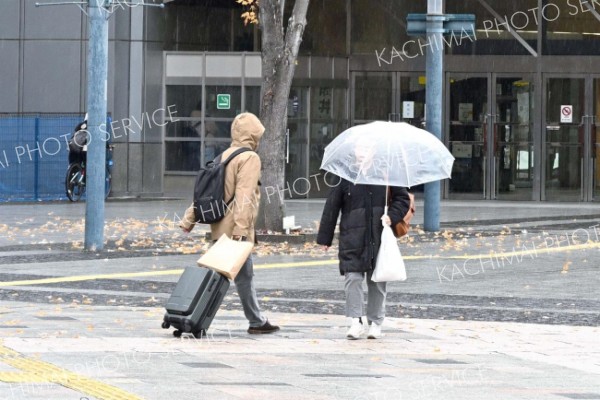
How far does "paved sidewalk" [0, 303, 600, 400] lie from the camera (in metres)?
7.70

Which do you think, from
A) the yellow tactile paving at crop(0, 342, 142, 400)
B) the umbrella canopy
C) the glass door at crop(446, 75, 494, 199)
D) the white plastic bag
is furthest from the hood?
the glass door at crop(446, 75, 494, 199)

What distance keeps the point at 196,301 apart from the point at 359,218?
1.39 metres

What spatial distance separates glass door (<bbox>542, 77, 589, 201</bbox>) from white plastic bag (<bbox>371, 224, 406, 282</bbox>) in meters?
21.0

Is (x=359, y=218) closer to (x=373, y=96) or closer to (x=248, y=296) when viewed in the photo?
(x=248, y=296)

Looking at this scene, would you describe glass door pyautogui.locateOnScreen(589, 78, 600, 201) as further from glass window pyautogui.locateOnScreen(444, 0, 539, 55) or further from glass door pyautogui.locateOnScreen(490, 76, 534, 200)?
glass window pyautogui.locateOnScreen(444, 0, 539, 55)

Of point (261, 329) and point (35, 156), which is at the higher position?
point (35, 156)

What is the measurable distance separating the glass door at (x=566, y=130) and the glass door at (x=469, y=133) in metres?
1.34

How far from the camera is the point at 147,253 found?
17.3 metres

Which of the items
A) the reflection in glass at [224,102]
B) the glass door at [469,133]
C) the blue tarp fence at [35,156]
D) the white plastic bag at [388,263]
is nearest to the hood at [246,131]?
the white plastic bag at [388,263]

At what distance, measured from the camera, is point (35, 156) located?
3038 cm

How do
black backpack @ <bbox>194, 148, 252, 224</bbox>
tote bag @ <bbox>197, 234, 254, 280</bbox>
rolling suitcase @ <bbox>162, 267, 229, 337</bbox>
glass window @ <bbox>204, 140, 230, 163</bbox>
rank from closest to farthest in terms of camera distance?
rolling suitcase @ <bbox>162, 267, 229, 337</bbox>, tote bag @ <bbox>197, 234, 254, 280</bbox>, black backpack @ <bbox>194, 148, 252, 224</bbox>, glass window @ <bbox>204, 140, 230, 163</bbox>

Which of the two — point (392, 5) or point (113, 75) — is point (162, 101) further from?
point (392, 5)

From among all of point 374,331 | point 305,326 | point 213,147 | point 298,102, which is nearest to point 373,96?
point 298,102

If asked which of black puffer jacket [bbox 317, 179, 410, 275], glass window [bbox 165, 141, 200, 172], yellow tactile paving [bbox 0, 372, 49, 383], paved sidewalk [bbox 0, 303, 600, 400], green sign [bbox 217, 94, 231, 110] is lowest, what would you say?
paved sidewalk [bbox 0, 303, 600, 400]
